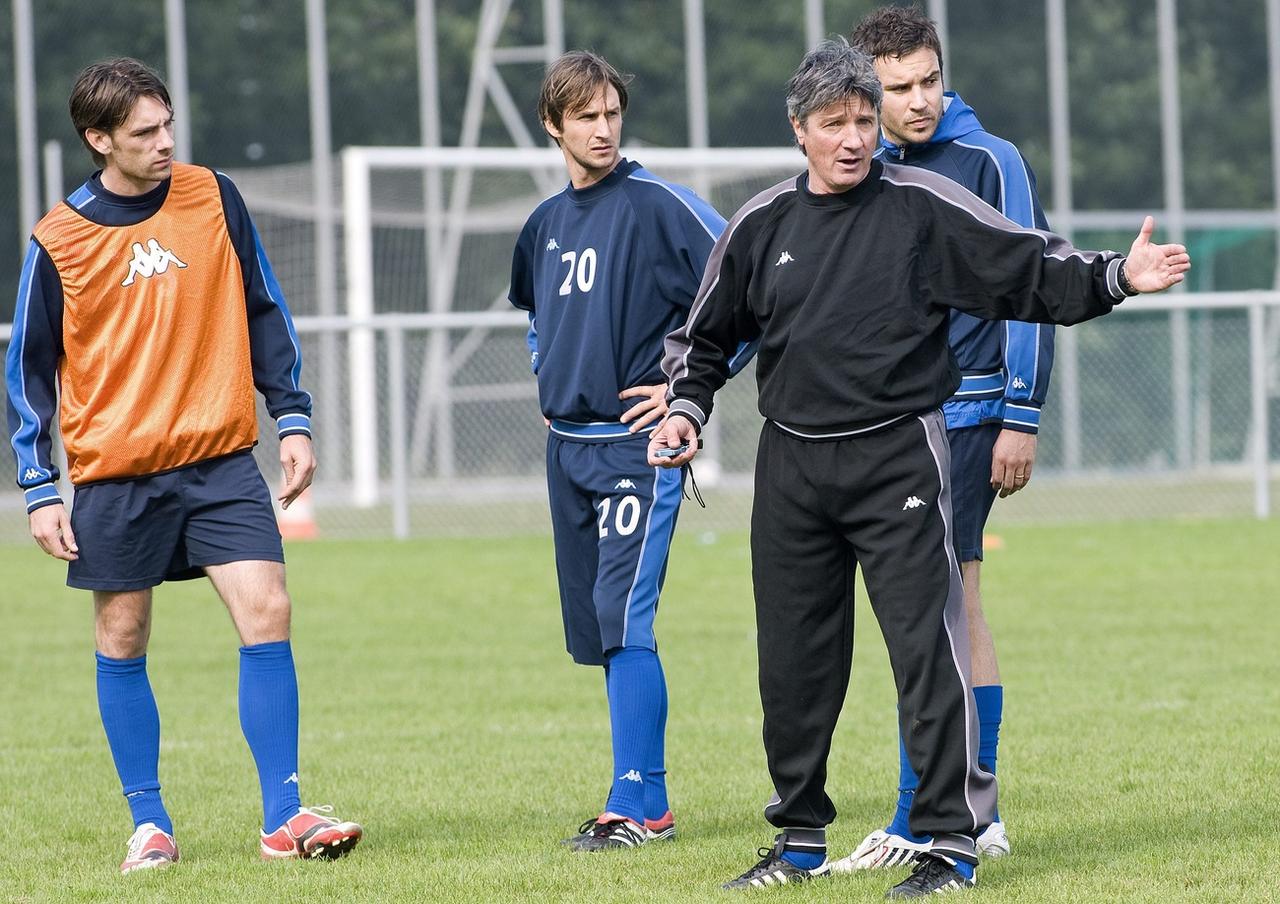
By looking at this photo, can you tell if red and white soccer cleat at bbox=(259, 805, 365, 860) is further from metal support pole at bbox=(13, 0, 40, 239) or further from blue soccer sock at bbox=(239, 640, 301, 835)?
metal support pole at bbox=(13, 0, 40, 239)

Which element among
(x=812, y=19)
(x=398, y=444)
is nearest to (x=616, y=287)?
(x=398, y=444)

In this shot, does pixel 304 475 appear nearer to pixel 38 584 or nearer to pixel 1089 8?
pixel 38 584

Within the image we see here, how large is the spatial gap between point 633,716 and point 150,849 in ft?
4.46

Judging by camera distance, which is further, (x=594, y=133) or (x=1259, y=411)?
(x=1259, y=411)

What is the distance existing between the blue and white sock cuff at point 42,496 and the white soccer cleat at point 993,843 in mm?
2604

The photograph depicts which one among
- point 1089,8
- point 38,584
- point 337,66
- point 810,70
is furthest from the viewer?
point 1089,8

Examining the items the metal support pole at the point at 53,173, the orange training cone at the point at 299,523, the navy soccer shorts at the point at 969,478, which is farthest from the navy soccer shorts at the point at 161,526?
the metal support pole at the point at 53,173

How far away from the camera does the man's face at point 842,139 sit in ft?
14.8

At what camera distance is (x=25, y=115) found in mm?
22656

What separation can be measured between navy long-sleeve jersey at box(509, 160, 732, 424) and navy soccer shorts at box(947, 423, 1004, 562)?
915mm

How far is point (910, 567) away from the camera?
14.9ft

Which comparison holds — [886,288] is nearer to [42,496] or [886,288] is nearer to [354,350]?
[42,496]

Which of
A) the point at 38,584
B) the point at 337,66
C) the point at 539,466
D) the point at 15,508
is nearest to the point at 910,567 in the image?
the point at 38,584

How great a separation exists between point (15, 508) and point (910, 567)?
1634cm
